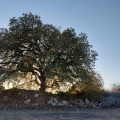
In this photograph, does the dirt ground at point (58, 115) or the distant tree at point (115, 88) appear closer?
the dirt ground at point (58, 115)

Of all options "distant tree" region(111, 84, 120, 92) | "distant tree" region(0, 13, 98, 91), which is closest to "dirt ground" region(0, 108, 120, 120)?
"distant tree" region(0, 13, 98, 91)

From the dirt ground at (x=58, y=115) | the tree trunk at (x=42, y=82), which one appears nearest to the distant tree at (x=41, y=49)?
the tree trunk at (x=42, y=82)

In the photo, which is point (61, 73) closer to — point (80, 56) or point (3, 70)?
point (80, 56)

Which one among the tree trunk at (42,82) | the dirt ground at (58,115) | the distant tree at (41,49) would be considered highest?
the distant tree at (41,49)

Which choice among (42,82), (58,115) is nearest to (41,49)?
(42,82)

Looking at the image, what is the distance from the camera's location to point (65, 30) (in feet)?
82.9

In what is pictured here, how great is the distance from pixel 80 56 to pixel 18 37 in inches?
229

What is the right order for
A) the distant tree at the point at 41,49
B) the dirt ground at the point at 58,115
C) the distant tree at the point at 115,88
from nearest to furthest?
the dirt ground at the point at 58,115 → the distant tree at the point at 41,49 → the distant tree at the point at 115,88

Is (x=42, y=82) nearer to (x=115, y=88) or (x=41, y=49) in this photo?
(x=41, y=49)

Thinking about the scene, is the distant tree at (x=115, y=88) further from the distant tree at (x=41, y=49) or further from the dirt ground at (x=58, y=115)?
the dirt ground at (x=58, y=115)

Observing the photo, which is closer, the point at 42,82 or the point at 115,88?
the point at 42,82

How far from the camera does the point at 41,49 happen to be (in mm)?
25312

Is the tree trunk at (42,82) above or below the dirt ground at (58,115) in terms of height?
above

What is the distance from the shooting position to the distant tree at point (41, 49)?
2453 cm
